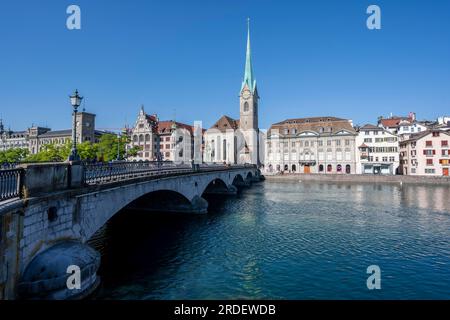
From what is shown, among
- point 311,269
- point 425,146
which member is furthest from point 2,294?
point 425,146

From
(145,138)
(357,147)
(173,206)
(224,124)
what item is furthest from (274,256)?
(224,124)

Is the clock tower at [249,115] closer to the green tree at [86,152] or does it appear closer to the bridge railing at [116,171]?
the green tree at [86,152]

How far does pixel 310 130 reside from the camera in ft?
331

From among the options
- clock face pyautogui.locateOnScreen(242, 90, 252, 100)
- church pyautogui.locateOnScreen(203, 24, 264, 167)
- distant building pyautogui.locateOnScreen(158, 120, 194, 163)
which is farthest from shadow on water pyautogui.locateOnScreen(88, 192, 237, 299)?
clock face pyautogui.locateOnScreen(242, 90, 252, 100)

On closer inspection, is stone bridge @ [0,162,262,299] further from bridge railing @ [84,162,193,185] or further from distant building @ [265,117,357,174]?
distant building @ [265,117,357,174]

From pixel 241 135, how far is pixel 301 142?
2420 centimetres

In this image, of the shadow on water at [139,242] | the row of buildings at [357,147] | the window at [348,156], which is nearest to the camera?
the shadow on water at [139,242]

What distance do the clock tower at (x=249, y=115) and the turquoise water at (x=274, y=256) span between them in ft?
256

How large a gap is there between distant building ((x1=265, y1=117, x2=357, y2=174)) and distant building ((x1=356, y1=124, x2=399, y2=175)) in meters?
2.65

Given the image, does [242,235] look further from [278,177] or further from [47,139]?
[47,139]

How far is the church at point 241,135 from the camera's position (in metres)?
109

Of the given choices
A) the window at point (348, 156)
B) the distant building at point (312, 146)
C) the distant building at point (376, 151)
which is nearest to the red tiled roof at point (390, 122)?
the distant building at point (376, 151)

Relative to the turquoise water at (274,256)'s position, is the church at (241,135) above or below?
above

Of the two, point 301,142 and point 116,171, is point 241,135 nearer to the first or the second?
point 301,142
